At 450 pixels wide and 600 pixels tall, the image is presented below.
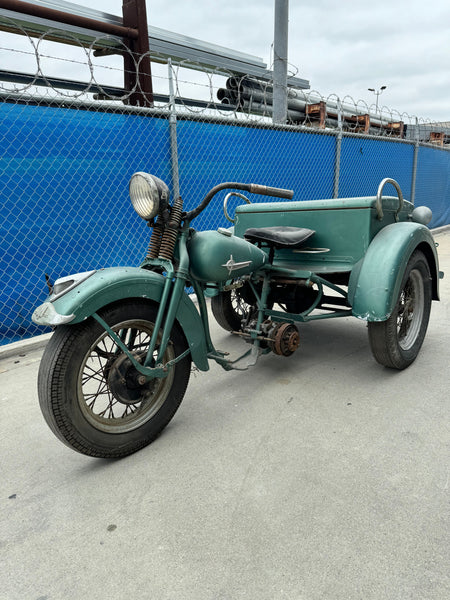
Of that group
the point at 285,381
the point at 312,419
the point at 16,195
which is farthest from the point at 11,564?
the point at 16,195

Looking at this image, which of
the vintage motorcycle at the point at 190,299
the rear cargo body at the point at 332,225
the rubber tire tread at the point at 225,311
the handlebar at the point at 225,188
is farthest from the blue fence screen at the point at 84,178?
the handlebar at the point at 225,188

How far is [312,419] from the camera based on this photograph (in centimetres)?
239

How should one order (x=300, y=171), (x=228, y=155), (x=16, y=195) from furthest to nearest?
1. (x=300, y=171)
2. (x=228, y=155)
3. (x=16, y=195)

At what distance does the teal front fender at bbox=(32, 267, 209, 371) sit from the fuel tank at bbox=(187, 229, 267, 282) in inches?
7.4

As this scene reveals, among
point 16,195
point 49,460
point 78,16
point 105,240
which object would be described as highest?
point 78,16

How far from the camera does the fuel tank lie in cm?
→ 220

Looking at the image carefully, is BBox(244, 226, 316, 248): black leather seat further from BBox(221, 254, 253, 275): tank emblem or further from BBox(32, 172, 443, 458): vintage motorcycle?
BBox(221, 254, 253, 275): tank emblem

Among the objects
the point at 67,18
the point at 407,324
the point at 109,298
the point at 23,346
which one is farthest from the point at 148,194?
the point at 67,18

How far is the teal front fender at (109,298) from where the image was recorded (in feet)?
5.85

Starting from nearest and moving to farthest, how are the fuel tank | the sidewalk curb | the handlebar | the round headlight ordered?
the round headlight → the handlebar → the fuel tank → the sidewalk curb

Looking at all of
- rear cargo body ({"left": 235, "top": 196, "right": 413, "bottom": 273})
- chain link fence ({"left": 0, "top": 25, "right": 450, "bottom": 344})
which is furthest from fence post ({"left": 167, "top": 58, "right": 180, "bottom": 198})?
rear cargo body ({"left": 235, "top": 196, "right": 413, "bottom": 273})

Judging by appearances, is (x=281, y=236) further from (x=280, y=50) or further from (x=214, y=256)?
(x=280, y=50)

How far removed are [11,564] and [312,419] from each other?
1.61 meters

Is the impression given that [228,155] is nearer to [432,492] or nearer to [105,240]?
[105,240]
